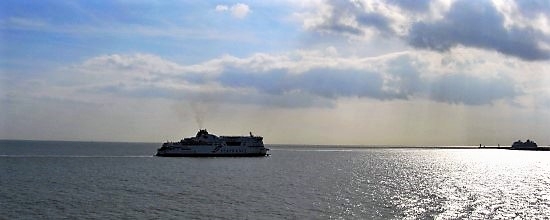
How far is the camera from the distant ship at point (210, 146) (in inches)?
6255

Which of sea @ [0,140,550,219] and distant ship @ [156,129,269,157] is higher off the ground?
distant ship @ [156,129,269,157]

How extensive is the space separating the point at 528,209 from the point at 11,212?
5298cm

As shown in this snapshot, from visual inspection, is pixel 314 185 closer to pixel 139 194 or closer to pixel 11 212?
pixel 139 194

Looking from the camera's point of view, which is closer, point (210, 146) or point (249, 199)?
point (249, 199)

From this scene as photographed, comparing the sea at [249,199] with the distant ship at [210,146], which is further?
the distant ship at [210,146]

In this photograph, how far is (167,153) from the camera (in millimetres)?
163375

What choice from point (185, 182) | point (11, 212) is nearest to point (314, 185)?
point (185, 182)

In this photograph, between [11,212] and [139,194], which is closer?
[11,212]

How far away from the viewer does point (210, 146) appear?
160 m

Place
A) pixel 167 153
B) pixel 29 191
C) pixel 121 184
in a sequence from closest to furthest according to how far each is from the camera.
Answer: pixel 29 191 → pixel 121 184 → pixel 167 153

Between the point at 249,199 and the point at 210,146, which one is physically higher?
the point at 210,146

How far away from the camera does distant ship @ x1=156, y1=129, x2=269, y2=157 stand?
15888 cm

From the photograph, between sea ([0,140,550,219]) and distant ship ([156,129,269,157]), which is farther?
distant ship ([156,129,269,157])

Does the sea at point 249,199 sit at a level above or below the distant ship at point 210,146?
below
